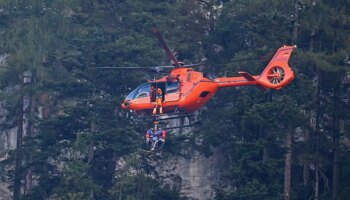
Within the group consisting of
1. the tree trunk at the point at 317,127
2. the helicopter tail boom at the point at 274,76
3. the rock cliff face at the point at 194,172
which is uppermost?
the helicopter tail boom at the point at 274,76

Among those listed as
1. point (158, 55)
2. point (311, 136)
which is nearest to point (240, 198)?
point (311, 136)

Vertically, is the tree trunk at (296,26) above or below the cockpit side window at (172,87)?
above

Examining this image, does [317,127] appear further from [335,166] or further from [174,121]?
[174,121]

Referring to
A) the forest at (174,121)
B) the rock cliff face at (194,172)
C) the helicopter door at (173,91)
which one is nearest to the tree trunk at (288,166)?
the forest at (174,121)

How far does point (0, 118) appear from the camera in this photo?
170 feet

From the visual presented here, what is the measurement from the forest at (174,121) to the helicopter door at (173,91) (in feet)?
13.2

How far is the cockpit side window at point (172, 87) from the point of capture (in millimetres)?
40844

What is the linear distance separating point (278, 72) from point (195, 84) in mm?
3352

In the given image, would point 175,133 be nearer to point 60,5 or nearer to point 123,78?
point 123,78

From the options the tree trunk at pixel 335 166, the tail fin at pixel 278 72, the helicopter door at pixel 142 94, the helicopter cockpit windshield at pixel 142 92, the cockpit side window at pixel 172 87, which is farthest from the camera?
the tree trunk at pixel 335 166

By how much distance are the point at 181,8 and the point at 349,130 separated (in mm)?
10293

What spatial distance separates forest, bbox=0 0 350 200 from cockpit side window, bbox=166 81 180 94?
4008 mm

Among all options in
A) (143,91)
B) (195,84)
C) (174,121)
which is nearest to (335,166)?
(195,84)

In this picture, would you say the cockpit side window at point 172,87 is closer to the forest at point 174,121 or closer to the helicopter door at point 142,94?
the helicopter door at point 142,94
